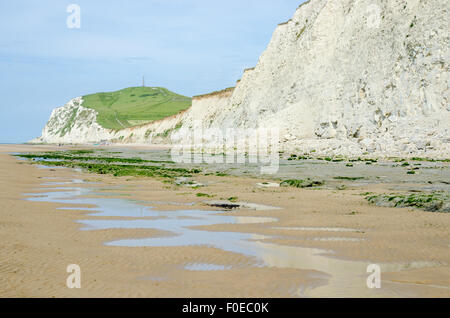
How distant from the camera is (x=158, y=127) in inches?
4498

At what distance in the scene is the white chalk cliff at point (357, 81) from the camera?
117 ft

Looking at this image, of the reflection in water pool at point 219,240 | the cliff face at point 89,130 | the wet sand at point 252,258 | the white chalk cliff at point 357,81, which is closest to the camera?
the wet sand at point 252,258

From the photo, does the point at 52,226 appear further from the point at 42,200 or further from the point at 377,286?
the point at 377,286

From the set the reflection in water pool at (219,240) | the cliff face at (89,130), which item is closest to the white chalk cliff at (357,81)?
the reflection in water pool at (219,240)

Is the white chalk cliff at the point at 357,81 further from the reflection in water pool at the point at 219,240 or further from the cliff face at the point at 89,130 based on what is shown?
the cliff face at the point at 89,130

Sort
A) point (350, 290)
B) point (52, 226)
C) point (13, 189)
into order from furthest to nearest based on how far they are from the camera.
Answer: point (13, 189) → point (52, 226) → point (350, 290)

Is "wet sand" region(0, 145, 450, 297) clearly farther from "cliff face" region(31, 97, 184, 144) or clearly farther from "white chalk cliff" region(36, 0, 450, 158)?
"cliff face" region(31, 97, 184, 144)

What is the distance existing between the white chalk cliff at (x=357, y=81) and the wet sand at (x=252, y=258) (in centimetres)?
2204

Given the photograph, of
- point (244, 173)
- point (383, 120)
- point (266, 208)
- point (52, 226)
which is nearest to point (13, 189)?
point (52, 226)

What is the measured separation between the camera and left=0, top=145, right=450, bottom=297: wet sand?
6.80 metres

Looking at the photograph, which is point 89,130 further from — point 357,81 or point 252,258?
point 252,258

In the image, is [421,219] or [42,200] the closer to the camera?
[421,219]
